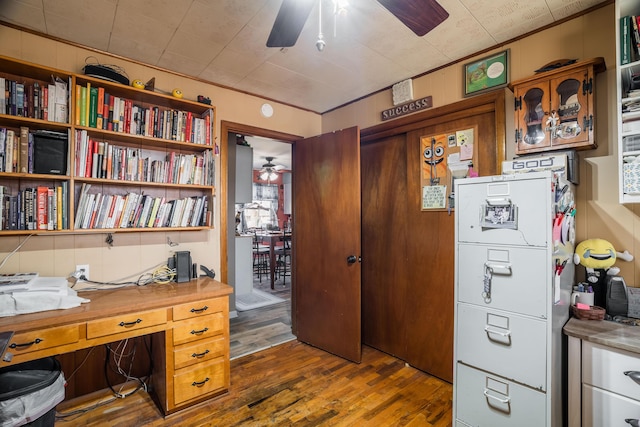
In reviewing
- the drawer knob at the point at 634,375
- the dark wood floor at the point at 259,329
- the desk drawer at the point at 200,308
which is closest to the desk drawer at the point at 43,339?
the desk drawer at the point at 200,308

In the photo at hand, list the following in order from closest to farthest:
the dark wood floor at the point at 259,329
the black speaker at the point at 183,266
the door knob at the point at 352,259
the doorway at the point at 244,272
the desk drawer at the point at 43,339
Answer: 1. the desk drawer at the point at 43,339
2. the black speaker at the point at 183,266
3. the door knob at the point at 352,259
4. the doorway at the point at 244,272
5. the dark wood floor at the point at 259,329

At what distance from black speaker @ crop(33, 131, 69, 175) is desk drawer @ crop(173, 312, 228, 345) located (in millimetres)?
1197

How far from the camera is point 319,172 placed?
115 inches

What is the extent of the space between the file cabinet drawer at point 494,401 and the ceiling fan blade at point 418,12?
5.72ft

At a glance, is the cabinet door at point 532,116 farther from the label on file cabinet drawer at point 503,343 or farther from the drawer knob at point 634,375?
the drawer knob at point 634,375

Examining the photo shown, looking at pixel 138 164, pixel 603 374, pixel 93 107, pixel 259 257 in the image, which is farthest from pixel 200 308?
pixel 259 257

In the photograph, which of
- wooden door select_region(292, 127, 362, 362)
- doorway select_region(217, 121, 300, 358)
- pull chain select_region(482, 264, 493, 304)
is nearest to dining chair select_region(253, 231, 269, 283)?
doorway select_region(217, 121, 300, 358)

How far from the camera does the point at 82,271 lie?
209 cm

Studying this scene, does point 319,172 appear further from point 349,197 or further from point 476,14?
point 476,14

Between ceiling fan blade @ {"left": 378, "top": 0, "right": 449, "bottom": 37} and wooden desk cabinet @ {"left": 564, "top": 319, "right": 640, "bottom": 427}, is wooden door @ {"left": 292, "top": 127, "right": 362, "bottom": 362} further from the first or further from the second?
wooden desk cabinet @ {"left": 564, "top": 319, "right": 640, "bottom": 427}

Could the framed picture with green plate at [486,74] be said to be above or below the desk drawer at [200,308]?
above

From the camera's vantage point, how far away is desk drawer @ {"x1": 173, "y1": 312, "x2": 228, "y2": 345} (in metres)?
1.96

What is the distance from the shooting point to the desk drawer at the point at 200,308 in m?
1.96

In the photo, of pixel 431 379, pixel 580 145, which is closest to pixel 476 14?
pixel 580 145
